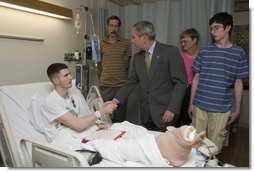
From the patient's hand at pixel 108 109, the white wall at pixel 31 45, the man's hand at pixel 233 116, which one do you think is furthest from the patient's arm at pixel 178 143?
the white wall at pixel 31 45

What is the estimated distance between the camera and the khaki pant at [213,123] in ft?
5.04

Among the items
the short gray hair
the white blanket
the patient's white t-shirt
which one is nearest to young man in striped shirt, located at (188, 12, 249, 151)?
the short gray hair

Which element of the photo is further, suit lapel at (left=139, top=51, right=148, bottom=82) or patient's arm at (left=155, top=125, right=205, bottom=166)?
suit lapel at (left=139, top=51, right=148, bottom=82)

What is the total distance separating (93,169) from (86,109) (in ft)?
2.63

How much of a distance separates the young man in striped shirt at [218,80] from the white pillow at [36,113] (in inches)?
41.0

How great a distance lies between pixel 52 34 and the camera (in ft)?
6.38

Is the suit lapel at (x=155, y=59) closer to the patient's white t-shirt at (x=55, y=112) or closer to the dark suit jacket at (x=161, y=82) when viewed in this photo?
the dark suit jacket at (x=161, y=82)

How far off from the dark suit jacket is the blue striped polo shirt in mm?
129

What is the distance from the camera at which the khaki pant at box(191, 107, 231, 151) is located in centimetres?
154

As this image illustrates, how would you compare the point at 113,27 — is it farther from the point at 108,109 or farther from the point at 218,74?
the point at 218,74

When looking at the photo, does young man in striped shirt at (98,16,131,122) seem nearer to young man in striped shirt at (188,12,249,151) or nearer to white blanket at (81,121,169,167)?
young man in striped shirt at (188,12,249,151)

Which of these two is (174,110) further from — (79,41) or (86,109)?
(79,41)

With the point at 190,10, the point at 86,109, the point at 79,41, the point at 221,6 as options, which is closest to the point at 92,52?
the point at 79,41

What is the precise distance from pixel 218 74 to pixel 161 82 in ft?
1.25
